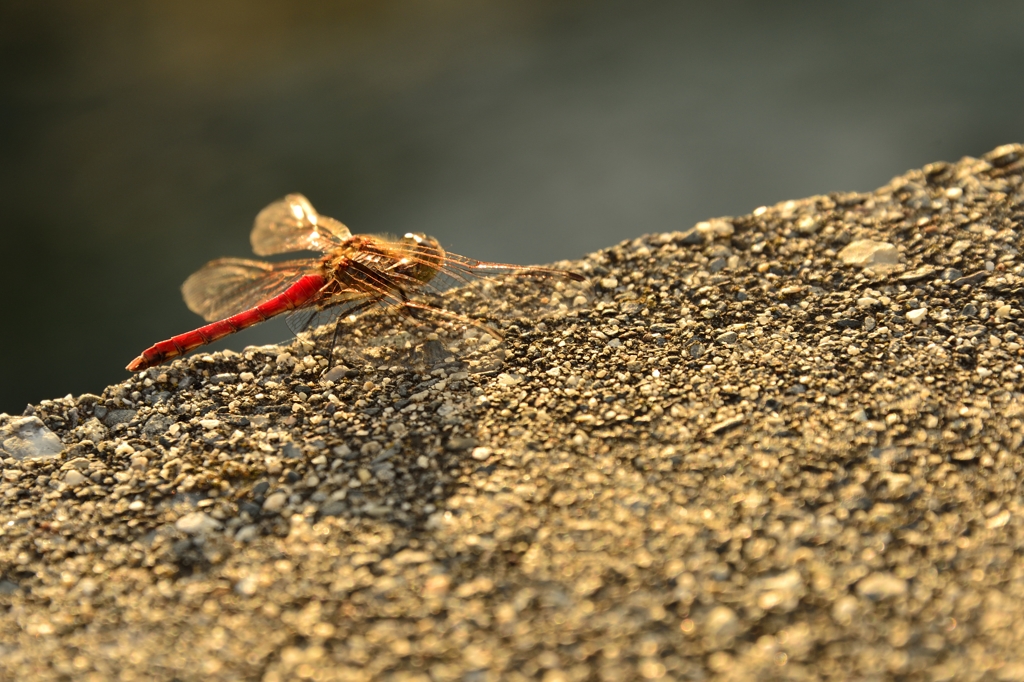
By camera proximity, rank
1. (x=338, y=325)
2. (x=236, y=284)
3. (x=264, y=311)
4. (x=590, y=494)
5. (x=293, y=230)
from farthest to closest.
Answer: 1. (x=293, y=230)
2. (x=236, y=284)
3. (x=264, y=311)
4. (x=338, y=325)
5. (x=590, y=494)

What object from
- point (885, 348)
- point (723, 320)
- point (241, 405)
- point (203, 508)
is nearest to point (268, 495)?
Answer: point (203, 508)

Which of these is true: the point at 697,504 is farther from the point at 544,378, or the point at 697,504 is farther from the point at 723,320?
the point at 723,320

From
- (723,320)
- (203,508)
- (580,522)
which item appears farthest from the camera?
(723,320)

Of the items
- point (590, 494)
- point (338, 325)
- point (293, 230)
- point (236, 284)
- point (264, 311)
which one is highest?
point (293, 230)

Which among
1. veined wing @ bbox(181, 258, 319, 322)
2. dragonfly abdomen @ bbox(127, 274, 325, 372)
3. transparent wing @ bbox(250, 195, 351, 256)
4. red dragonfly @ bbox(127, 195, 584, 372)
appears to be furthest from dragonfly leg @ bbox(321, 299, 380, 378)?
transparent wing @ bbox(250, 195, 351, 256)

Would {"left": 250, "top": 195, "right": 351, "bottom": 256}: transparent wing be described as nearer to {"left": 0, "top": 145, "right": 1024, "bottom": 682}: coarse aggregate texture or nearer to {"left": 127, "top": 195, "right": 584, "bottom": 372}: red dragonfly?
{"left": 127, "top": 195, "right": 584, "bottom": 372}: red dragonfly

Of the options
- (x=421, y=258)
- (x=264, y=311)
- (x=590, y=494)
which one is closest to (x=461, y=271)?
(x=421, y=258)

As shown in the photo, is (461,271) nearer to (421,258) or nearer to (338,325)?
(421,258)

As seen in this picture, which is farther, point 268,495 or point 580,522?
point 268,495

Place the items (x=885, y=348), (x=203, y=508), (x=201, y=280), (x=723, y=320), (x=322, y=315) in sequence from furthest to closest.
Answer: (x=201, y=280) → (x=322, y=315) → (x=723, y=320) → (x=885, y=348) → (x=203, y=508)
